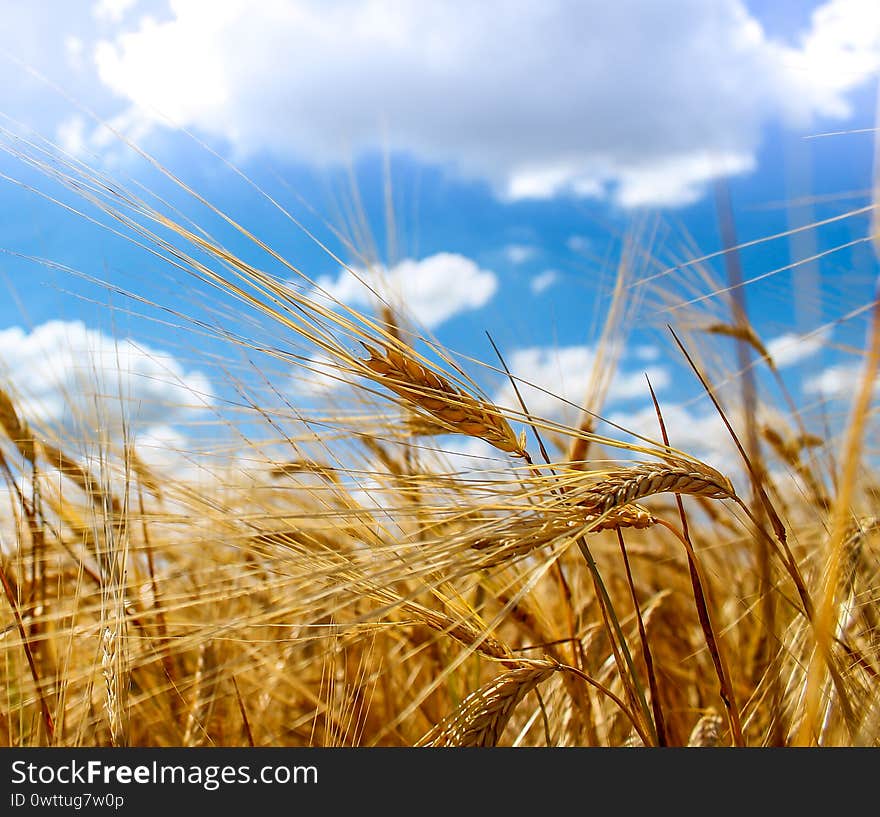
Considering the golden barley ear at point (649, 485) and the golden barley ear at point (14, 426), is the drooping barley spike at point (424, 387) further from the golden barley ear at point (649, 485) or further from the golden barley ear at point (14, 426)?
the golden barley ear at point (14, 426)

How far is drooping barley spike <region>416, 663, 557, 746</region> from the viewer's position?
0.72 m

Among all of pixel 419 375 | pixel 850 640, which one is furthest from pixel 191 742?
pixel 850 640

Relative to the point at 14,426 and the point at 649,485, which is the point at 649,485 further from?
the point at 14,426

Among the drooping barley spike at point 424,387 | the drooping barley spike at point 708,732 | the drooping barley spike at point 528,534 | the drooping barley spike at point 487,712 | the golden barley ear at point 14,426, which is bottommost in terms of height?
the drooping barley spike at point 708,732

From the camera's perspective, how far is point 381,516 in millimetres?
716

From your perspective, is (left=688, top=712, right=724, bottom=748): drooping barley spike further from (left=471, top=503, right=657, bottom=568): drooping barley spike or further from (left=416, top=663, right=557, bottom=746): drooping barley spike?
(left=471, top=503, right=657, bottom=568): drooping barley spike

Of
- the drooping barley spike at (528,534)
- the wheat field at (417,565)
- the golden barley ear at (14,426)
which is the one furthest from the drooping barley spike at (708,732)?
the golden barley ear at (14,426)

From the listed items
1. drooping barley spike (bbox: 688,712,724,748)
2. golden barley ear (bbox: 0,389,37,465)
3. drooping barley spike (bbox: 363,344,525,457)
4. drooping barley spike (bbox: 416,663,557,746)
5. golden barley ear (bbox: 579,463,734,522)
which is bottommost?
drooping barley spike (bbox: 688,712,724,748)

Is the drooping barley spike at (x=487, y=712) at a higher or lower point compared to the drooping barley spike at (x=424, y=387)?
lower

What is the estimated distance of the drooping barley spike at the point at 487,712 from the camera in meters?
0.72

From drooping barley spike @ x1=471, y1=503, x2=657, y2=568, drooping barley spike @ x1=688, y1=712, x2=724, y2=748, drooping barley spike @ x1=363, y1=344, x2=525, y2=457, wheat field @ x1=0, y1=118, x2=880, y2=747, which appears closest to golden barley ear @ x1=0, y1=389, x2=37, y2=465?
wheat field @ x1=0, y1=118, x2=880, y2=747

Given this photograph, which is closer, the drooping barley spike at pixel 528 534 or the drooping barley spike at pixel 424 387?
the drooping barley spike at pixel 528 534

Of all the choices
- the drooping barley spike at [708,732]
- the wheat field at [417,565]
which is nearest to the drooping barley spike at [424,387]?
the wheat field at [417,565]

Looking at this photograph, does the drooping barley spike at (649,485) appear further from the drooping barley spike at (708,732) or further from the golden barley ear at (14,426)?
the golden barley ear at (14,426)
